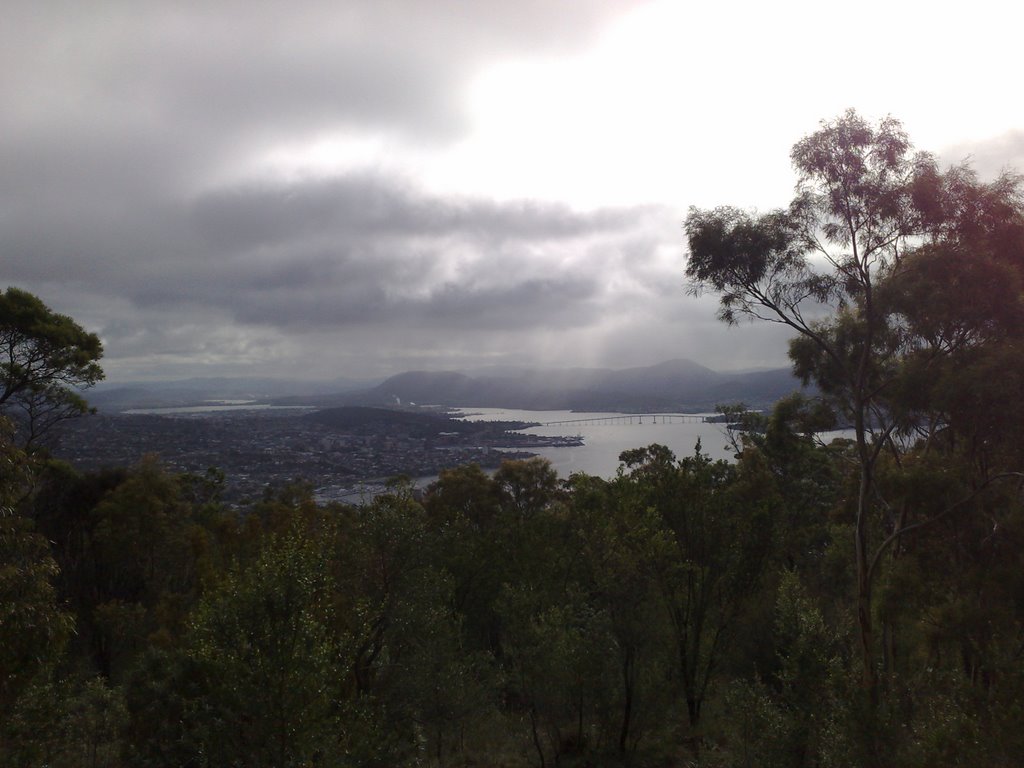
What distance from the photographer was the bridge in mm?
77625

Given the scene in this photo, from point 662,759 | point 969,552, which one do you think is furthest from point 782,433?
point 662,759

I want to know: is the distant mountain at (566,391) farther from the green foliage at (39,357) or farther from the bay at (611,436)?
the green foliage at (39,357)

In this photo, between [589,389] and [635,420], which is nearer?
[635,420]

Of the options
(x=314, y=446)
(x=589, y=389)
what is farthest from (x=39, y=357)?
(x=589, y=389)

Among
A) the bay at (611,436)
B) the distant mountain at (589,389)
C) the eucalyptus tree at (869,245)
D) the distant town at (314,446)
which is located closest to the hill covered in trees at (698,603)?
the eucalyptus tree at (869,245)

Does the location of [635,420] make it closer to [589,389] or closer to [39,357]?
[589,389]

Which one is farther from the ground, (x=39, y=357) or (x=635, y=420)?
(x=39, y=357)

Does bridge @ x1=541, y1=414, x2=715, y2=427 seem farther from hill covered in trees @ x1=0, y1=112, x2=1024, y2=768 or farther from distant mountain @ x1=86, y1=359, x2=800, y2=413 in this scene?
hill covered in trees @ x1=0, y1=112, x2=1024, y2=768

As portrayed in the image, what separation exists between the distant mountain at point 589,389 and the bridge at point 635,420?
12.2 feet

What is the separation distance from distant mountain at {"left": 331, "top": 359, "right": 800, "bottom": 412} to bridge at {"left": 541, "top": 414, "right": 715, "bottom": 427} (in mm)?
3731

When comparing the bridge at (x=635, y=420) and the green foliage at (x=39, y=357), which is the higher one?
the green foliage at (x=39, y=357)

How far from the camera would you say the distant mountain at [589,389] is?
89688 mm

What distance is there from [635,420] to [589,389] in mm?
46857

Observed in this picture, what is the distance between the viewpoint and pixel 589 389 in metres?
134
